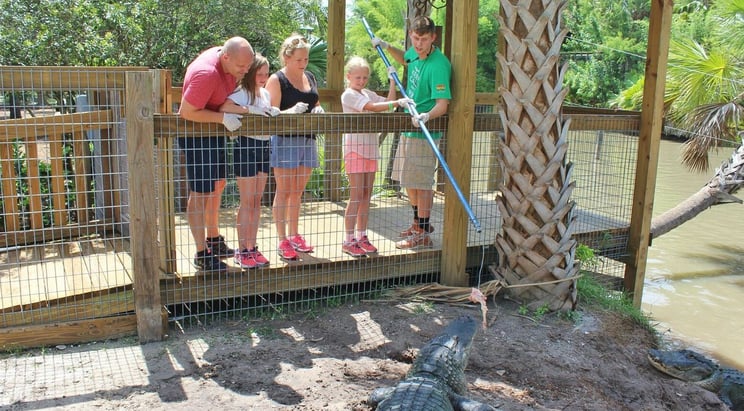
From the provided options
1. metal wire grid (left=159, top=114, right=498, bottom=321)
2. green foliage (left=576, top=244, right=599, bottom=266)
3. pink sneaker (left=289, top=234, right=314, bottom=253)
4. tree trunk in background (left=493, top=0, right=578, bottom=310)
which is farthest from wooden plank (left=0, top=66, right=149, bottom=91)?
green foliage (left=576, top=244, right=599, bottom=266)

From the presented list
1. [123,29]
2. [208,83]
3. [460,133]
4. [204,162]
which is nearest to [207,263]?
[204,162]

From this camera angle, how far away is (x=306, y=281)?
4656 mm

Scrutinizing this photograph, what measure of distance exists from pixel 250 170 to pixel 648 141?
3686 mm

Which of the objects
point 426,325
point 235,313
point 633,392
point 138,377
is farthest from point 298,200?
point 633,392

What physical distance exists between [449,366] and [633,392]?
1.39 meters

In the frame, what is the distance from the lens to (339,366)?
3.85m

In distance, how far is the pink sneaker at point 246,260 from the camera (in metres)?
4.46

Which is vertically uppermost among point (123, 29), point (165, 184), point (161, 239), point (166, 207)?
point (123, 29)

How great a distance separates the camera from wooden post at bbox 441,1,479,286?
4789 millimetres

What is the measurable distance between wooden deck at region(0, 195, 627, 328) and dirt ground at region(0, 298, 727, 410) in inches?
9.0

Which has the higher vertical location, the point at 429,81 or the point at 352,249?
the point at 429,81

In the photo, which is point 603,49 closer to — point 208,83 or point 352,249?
point 352,249

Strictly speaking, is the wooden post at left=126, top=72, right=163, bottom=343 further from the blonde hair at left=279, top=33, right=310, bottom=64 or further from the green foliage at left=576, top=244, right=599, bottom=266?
the green foliage at left=576, top=244, right=599, bottom=266

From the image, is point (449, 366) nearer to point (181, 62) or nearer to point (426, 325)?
point (426, 325)
